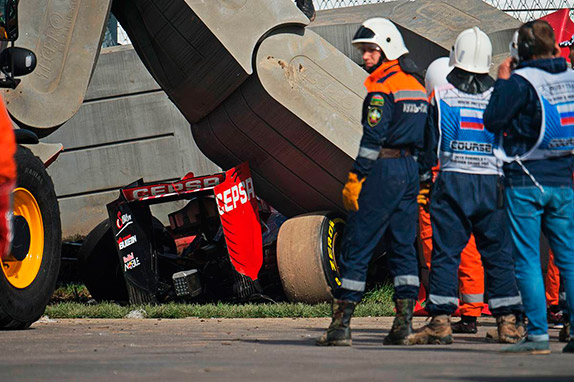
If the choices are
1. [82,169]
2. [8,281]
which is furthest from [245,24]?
[82,169]

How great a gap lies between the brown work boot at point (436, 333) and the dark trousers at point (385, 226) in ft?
0.71

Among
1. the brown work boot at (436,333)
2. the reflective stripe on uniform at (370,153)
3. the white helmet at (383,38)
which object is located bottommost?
the brown work boot at (436,333)

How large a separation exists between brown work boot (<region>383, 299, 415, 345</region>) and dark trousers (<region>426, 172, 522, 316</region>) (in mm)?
210

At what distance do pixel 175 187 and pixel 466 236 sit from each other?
13.5ft

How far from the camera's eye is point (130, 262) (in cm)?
987

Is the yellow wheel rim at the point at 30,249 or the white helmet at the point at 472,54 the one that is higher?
the white helmet at the point at 472,54

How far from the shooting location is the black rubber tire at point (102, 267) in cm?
1081

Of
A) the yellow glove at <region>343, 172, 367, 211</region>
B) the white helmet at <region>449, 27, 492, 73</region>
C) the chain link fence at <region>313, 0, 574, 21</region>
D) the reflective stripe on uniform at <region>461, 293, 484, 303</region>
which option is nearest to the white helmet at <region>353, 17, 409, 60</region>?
the white helmet at <region>449, 27, 492, 73</region>

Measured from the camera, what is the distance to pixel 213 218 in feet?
35.1

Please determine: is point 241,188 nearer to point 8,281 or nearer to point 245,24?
point 245,24

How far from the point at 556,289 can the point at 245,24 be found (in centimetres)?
338

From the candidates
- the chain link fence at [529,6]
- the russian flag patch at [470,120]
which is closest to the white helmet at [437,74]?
the russian flag patch at [470,120]

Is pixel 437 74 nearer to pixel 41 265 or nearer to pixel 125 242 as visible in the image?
pixel 41 265

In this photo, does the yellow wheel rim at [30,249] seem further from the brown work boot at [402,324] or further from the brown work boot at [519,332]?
→ the brown work boot at [519,332]
